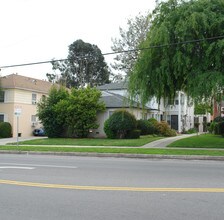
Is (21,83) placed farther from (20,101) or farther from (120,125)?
(120,125)

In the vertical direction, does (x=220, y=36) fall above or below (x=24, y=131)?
above

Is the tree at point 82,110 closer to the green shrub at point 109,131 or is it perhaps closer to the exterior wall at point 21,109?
the green shrub at point 109,131

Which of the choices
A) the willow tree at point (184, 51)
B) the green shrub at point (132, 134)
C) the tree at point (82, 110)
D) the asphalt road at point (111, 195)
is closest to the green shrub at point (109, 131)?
the green shrub at point (132, 134)

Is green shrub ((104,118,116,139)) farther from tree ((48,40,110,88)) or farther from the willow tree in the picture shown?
tree ((48,40,110,88))

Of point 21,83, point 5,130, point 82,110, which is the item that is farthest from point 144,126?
point 21,83

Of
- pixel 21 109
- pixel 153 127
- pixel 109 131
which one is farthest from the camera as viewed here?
pixel 21 109

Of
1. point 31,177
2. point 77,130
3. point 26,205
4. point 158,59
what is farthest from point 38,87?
point 26,205

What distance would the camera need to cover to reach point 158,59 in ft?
67.3

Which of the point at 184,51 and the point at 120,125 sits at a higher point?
the point at 184,51

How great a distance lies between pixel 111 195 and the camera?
24.2 ft

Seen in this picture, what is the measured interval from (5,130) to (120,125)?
44.2 ft

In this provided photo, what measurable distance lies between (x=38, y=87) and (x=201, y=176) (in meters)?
33.9

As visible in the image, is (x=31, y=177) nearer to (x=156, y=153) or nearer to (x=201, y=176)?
(x=201, y=176)

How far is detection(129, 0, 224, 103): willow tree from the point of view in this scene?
18469 mm
